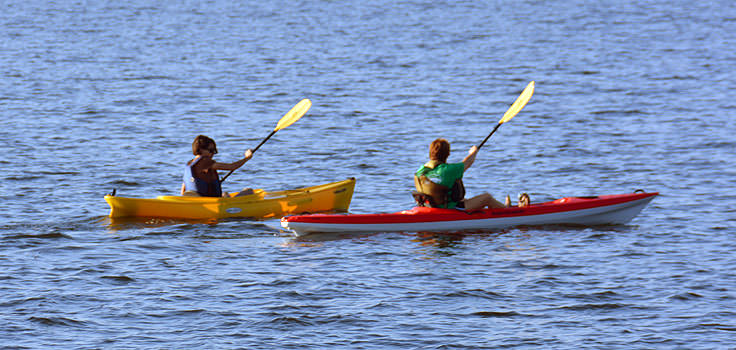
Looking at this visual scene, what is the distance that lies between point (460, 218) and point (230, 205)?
2.90 m

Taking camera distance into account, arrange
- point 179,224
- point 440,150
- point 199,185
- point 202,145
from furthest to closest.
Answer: point 199,185
point 202,145
point 179,224
point 440,150

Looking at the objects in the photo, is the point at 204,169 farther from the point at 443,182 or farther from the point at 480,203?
the point at 480,203

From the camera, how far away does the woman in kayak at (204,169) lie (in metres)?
13.2

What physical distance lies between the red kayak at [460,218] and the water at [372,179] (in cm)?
18

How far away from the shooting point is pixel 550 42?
3772 centimetres

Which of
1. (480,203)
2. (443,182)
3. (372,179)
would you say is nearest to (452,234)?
(480,203)

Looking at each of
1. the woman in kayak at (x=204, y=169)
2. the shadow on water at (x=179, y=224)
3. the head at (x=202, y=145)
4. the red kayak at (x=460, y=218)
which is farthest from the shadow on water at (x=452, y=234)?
the head at (x=202, y=145)

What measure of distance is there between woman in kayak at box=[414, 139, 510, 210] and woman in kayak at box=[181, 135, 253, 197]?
7.63ft

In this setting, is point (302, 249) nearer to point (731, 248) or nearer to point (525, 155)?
point (731, 248)

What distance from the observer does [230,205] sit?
43.4ft

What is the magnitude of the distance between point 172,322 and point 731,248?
6263 millimetres

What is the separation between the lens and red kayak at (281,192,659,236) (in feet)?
39.7

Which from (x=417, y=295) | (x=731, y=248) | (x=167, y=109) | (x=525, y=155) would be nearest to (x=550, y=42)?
(x=167, y=109)

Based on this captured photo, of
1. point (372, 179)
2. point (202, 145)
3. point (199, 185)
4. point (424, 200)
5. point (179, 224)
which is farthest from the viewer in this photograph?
point (372, 179)
